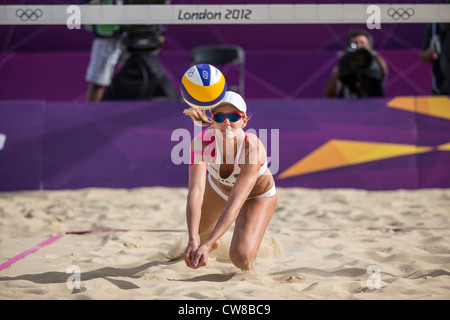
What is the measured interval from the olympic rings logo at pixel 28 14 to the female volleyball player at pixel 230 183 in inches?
51.3

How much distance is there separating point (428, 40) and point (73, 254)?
467 cm

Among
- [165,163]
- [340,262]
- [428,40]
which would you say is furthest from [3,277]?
[428,40]

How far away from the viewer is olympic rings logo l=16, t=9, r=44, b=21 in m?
3.91

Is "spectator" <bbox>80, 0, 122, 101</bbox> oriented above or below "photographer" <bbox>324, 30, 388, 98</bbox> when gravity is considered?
above

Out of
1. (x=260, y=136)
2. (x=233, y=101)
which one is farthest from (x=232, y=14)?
(x=260, y=136)

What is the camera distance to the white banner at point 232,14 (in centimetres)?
387

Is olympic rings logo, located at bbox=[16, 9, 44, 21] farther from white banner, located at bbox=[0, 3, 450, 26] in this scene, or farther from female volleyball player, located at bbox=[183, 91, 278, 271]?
female volleyball player, located at bbox=[183, 91, 278, 271]

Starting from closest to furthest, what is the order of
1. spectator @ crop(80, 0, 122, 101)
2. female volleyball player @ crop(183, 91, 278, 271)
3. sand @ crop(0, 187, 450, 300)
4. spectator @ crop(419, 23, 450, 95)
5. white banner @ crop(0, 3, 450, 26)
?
sand @ crop(0, 187, 450, 300), female volleyball player @ crop(183, 91, 278, 271), white banner @ crop(0, 3, 450, 26), spectator @ crop(419, 23, 450, 95), spectator @ crop(80, 0, 122, 101)

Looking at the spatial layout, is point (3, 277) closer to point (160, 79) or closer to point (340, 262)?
point (340, 262)

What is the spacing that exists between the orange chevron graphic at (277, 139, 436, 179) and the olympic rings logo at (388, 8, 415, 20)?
2.61 metres

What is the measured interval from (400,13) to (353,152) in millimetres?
2661

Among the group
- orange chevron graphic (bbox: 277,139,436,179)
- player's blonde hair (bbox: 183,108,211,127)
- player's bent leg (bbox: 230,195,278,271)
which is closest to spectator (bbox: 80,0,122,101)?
orange chevron graphic (bbox: 277,139,436,179)

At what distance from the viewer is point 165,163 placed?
6.46 metres

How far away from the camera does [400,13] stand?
12.8 feet
